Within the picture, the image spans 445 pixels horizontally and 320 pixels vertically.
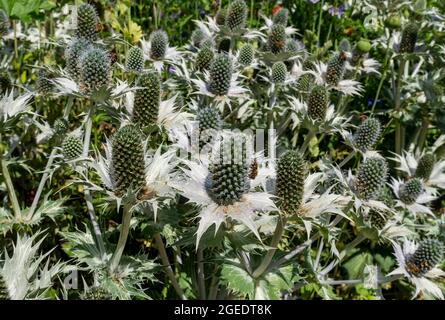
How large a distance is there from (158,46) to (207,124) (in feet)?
3.33

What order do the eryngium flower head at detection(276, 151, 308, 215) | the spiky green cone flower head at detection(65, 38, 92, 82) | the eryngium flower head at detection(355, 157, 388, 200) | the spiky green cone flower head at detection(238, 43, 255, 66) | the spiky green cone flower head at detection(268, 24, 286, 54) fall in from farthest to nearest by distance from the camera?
the spiky green cone flower head at detection(268, 24, 286, 54) < the spiky green cone flower head at detection(238, 43, 255, 66) < the spiky green cone flower head at detection(65, 38, 92, 82) < the eryngium flower head at detection(355, 157, 388, 200) < the eryngium flower head at detection(276, 151, 308, 215)

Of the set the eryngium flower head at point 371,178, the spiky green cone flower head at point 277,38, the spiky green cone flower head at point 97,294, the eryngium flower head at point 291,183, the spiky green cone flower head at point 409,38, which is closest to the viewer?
the spiky green cone flower head at point 97,294

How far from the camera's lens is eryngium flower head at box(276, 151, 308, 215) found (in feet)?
5.61

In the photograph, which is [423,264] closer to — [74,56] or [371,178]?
[371,178]

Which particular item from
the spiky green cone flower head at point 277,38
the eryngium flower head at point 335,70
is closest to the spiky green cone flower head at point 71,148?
the spiky green cone flower head at point 277,38

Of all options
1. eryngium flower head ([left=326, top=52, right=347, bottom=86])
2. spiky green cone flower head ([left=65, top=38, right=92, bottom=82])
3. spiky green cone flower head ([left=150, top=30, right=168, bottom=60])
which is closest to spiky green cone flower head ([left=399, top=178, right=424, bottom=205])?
eryngium flower head ([left=326, top=52, right=347, bottom=86])

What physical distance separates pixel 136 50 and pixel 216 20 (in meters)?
1.10

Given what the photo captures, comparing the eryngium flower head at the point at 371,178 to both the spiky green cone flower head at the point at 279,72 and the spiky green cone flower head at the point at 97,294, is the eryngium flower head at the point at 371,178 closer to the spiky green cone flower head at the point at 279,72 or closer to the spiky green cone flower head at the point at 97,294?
the spiky green cone flower head at the point at 279,72

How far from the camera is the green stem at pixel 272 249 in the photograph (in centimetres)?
178

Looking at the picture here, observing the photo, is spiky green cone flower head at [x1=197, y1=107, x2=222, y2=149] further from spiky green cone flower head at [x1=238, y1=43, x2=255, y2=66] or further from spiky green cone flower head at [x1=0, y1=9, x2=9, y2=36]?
spiky green cone flower head at [x1=0, y1=9, x2=9, y2=36]

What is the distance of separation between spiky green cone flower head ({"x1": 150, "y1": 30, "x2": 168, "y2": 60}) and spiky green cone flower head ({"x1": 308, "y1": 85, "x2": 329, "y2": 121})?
0.99m

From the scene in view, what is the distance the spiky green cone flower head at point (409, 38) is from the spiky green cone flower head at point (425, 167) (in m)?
0.91

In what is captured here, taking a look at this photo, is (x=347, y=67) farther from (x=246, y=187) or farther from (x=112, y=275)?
(x=112, y=275)

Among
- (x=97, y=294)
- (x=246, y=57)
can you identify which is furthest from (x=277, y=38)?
(x=97, y=294)
